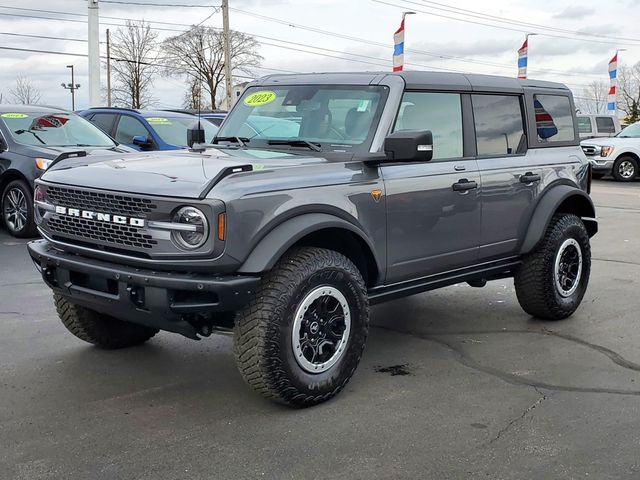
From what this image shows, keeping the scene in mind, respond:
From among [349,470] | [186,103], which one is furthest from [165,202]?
[186,103]

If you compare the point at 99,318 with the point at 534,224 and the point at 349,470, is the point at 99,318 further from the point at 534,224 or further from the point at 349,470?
the point at 534,224

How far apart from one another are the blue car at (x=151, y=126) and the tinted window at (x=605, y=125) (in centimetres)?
1840

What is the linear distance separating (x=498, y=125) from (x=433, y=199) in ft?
3.70

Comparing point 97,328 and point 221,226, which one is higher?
point 221,226

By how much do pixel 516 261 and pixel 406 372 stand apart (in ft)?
4.99

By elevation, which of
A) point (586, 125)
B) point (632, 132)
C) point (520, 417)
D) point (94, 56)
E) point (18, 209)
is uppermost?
point (94, 56)

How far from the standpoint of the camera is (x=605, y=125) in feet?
88.3

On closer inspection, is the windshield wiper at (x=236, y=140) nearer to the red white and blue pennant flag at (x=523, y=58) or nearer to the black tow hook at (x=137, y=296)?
the black tow hook at (x=137, y=296)

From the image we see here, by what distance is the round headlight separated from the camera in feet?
12.4

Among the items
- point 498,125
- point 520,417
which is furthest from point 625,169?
point 520,417

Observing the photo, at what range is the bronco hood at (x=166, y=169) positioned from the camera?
3.87m

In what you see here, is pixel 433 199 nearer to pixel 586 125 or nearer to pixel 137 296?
pixel 137 296

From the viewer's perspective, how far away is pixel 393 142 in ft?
14.5

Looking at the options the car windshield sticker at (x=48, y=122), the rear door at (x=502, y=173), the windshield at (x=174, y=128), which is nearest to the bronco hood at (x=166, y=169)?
the rear door at (x=502, y=173)
